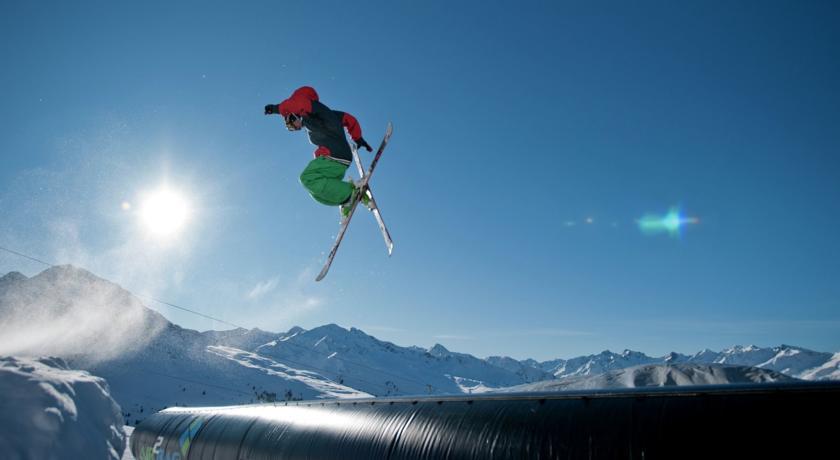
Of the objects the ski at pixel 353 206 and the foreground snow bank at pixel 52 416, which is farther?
the foreground snow bank at pixel 52 416

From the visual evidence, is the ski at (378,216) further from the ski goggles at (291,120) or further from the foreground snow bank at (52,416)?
the foreground snow bank at (52,416)

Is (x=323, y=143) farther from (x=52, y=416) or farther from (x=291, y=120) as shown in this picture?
(x=52, y=416)

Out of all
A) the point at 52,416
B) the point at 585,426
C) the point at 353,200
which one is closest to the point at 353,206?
the point at 353,200

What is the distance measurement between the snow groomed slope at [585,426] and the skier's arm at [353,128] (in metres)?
5.37

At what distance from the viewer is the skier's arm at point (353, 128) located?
33.2 ft

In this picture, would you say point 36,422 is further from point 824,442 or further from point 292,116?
point 824,442

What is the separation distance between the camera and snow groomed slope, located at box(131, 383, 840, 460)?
3.71 m

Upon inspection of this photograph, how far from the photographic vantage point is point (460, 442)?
5.45 meters

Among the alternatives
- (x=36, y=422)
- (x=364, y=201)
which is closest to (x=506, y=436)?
(x=364, y=201)

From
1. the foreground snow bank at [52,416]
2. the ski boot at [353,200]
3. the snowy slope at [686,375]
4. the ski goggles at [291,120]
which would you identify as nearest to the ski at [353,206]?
the ski boot at [353,200]

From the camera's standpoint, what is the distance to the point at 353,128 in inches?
404

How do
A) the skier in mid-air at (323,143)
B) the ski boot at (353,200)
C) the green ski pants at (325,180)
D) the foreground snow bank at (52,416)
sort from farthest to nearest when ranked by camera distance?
1. the foreground snow bank at (52,416)
2. the ski boot at (353,200)
3. the green ski pants at (325,180)
4. the skier in mid-air at (323,143)

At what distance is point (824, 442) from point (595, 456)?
5.49ft

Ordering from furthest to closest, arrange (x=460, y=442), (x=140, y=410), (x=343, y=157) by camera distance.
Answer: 1. (x=140, y=410)
2. (x=343, y=157)
3. (x=460, y=442)
